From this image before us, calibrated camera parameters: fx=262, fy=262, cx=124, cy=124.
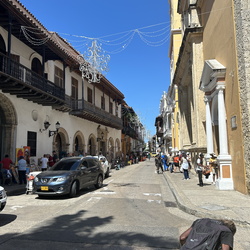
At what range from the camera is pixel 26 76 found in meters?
14.4

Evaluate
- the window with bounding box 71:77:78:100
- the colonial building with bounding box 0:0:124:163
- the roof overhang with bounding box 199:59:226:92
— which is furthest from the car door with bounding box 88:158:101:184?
the window with bounding box 71:77:78:100

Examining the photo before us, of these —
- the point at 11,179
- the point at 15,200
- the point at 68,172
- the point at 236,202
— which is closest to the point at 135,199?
the point at 68,172

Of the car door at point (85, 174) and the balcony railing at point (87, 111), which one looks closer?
the car door at point (85, 174)

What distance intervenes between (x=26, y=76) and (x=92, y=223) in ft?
34.5

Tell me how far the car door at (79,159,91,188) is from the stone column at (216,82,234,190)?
5477 mm

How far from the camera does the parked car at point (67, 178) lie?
9648 mm

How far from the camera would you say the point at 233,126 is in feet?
33.7

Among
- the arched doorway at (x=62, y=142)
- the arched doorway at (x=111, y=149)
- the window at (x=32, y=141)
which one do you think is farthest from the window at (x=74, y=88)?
the arched doorway at (x=111, y=149)

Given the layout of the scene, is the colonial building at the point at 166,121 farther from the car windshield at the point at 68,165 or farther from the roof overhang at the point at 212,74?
the car windshield at the point at 68,165

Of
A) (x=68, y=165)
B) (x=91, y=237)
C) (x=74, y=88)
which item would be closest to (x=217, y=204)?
(x=91, y=237)

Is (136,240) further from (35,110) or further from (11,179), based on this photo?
(35,110)

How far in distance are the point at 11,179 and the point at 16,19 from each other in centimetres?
826

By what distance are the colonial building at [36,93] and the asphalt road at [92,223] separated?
626cm

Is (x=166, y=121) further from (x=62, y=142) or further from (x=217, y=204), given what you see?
(x=217, y=204)
